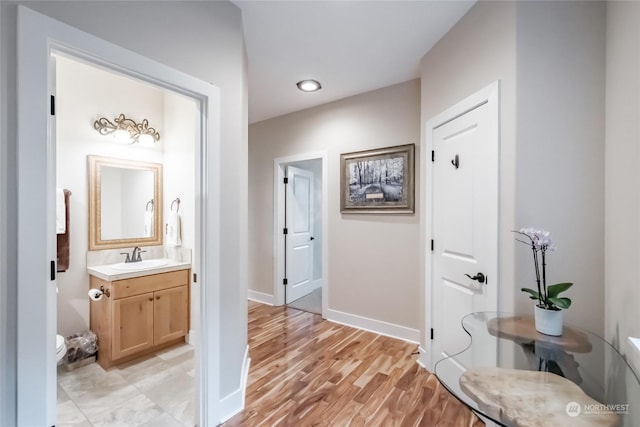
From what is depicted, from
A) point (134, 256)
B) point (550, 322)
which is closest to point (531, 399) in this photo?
point (550, 322)

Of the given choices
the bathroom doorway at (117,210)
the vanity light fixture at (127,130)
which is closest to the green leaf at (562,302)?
the bathroom doorway at (117,210)

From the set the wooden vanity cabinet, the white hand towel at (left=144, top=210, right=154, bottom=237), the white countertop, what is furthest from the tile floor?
the white hand towel at (left=144, top=210, right=154, bottom=237)

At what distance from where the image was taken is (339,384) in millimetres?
2105

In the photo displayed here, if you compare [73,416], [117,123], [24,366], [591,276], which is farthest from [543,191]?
[117,123]

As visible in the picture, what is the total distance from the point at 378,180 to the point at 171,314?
96.3 inches

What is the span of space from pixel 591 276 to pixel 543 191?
53 centimetres

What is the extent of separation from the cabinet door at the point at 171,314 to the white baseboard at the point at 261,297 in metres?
1.34

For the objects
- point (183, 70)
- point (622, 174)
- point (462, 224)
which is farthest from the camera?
point (462, 224)

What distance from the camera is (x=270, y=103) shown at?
3408mm

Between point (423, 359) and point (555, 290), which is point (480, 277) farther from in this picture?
point (423, 359)

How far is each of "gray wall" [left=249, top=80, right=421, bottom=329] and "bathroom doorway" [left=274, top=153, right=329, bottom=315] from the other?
0.12 meters

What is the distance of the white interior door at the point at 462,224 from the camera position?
5.49 feet

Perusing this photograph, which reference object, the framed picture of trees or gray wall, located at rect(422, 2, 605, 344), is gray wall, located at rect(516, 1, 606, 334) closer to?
gray wall, located at rect(422, 2, 605, 344)

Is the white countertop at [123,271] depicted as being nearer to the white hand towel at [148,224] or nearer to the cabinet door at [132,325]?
the cabinet door at [132,325]
